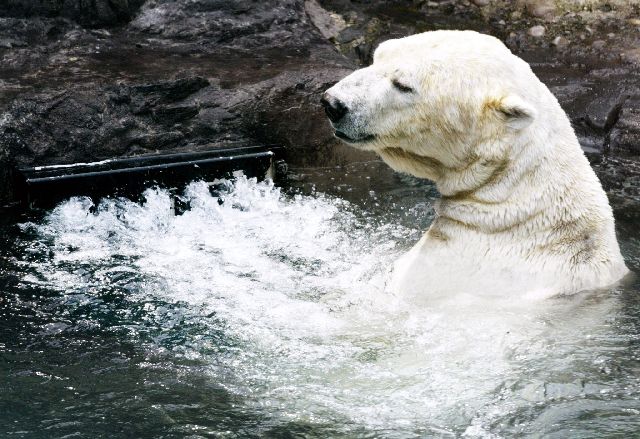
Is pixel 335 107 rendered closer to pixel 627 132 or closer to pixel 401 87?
Answer: pixel 401 87

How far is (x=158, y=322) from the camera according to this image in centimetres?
418

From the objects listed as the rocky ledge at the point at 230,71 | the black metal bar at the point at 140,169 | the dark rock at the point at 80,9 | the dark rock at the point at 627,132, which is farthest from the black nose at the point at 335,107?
the dark rock at the point at 80,9

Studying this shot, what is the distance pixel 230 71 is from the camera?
21.7 ft

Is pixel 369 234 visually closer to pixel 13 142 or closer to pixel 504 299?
pixel 504 299

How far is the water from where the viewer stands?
3254 millimetres

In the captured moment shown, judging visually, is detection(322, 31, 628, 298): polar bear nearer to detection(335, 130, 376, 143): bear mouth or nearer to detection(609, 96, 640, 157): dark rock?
detection(335, 130, 376, 143): bear mouth

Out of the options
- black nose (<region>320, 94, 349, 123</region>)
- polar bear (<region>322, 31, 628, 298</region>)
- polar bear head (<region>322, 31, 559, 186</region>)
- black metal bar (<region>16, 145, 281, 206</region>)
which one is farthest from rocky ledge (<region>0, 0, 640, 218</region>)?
black nose (<region>320, 94, 349, 123</region>)

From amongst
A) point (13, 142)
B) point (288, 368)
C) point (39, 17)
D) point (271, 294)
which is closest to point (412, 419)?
point (288, 368)

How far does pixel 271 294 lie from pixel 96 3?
368cm

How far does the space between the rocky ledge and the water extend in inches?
32.8

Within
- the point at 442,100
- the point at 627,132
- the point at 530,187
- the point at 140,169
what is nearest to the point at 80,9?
the point at 140,169

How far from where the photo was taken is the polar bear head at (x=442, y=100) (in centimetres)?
348

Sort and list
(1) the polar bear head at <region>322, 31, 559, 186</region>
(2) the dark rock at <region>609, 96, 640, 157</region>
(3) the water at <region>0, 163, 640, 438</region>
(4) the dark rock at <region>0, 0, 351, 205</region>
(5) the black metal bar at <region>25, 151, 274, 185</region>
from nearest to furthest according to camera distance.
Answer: (3) the water at <region>0, 163, 640, 438</region>, (1) the polar bear head at <region>322, 31, 559, 186</region>, (5) the black metal bar at <region>25, 151, 274, 185</region>, (4) the dark rock at <region>0, 0, 351, 205</region>, (2) the dark rock at <region>609, 96, 640, 157</region>

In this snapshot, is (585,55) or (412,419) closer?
(412,419)
